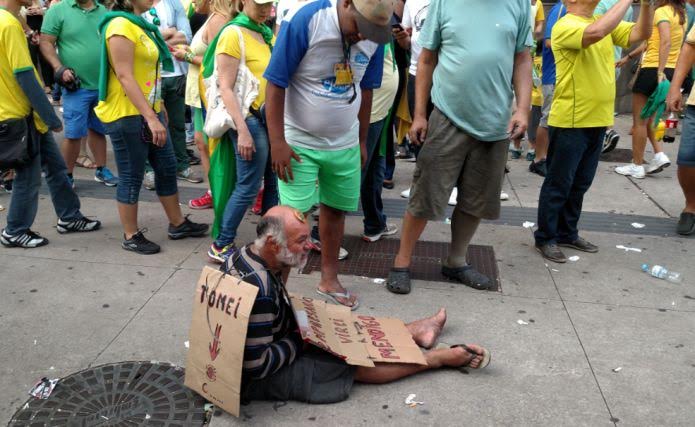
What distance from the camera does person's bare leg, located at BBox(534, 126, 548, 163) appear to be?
21.4 ft

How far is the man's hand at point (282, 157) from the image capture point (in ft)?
10.1

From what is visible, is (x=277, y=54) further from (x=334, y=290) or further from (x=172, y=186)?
(x=172, y=186)

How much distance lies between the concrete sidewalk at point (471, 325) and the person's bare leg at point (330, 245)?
6.5 inches

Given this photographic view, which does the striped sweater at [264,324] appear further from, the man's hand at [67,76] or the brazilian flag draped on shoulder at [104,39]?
the man's hand at [67,76]

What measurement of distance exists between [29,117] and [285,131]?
6.66 feet

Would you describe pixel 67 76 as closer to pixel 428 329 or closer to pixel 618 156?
pixel 428 329

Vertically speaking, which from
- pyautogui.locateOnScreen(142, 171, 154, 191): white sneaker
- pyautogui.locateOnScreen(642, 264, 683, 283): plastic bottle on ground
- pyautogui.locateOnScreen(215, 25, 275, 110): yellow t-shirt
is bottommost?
pyautogui.locateOnScreen(142, 171, 154, 191): white sneaker

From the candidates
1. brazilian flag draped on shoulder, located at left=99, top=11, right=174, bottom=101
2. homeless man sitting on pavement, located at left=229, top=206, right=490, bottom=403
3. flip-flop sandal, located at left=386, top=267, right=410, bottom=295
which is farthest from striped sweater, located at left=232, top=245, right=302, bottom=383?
brazilian flag draped on shoulder, located at left=99, top=11, right=174, bottom=101

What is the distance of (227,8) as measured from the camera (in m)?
4.28

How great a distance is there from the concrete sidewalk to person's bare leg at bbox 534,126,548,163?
189 cm

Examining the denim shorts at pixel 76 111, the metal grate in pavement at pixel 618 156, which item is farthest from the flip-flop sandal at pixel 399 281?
the metal grate in pavement at pixel 618 156

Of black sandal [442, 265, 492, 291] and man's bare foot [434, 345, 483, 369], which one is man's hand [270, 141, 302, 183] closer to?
man's bare foot [434, 345, 483, 369]

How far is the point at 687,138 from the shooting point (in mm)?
4785

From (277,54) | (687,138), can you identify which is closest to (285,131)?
(277,54)
